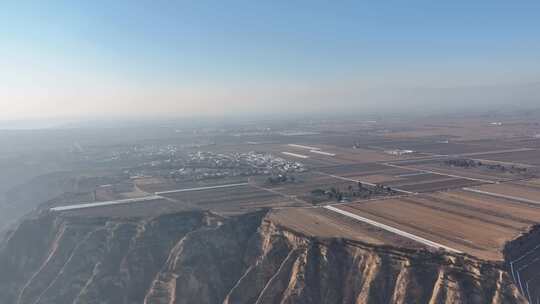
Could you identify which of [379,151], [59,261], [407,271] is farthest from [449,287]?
[379,151]

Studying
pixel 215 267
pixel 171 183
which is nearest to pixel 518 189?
pixel 215 267

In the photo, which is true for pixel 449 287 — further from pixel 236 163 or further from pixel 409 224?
pixel 236 163

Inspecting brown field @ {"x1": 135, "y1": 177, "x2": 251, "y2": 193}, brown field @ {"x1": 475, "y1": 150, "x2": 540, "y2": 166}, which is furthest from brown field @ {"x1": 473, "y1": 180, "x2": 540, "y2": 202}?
brown field @ {"x1": 135, "y1": 177, "x2": 251, "y2": 193}

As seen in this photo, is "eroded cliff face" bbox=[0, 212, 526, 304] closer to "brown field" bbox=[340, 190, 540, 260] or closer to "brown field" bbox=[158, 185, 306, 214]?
"brown field" bbox=[158, 185, 306, 214]

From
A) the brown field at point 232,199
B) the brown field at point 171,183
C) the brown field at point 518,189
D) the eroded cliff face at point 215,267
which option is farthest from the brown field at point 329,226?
the brown field at point 518,189

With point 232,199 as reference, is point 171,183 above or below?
below

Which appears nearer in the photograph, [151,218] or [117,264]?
[117,264]

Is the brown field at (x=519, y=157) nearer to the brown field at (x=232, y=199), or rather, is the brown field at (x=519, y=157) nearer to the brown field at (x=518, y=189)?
the brown field at (x=518, y=189)

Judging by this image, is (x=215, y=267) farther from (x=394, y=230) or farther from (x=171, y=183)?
(x=171, y=183)

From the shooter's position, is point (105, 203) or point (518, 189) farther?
point (518, 189)
